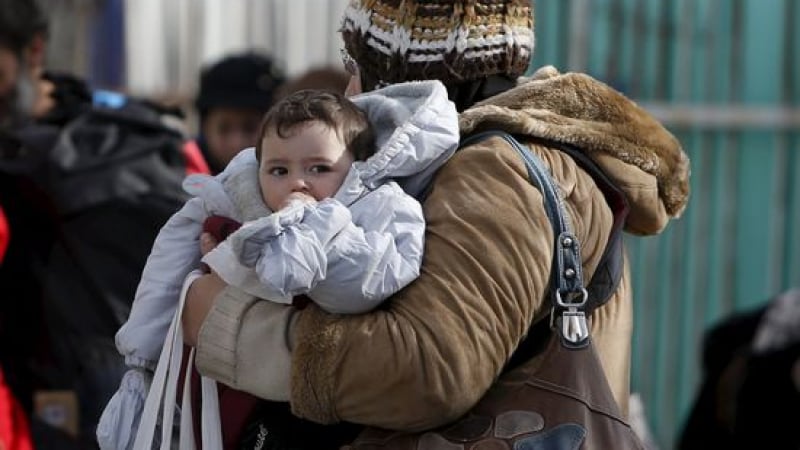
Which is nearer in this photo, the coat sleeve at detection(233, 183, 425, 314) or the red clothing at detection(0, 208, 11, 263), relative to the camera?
the coat sleeve at detection(233, 183, 425, 314)

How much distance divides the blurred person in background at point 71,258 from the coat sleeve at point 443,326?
201 centimetres

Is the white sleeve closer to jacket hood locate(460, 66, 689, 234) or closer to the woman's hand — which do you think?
the woman's hand

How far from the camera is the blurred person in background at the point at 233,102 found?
623 cm

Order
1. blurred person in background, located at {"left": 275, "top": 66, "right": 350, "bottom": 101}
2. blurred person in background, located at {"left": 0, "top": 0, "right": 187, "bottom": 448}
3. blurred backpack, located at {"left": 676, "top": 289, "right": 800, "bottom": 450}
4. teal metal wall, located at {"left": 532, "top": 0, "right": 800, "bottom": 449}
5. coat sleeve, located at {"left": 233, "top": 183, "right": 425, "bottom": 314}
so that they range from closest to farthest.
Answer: coat sleeve, located at {"left": 233, "top": 183, "right": 425, "bottom": 314}, blurred person in background, located at {"left": 0, "top": 0, "right": 187, "bottom": 448}, blurred backpack, located at {"left": 676, "top": 289, "right": 800, "bottom": 450}, blurred person in background, located at {"left": 275, "top": 66, "right": 350, "bottom": 101}, teal metal wall, located at {"left": 532, "top": 0, "right": 800, "bottom": 449}

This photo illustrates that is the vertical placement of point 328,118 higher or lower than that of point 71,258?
higher

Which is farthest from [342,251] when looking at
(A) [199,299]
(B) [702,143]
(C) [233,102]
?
(B) [702,143]

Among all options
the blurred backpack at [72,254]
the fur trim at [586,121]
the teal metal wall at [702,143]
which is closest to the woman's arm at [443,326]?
the fur trim at [586,121]

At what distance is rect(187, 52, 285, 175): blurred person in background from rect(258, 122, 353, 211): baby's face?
3532 mm

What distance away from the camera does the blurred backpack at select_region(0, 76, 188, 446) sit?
4.45 metres

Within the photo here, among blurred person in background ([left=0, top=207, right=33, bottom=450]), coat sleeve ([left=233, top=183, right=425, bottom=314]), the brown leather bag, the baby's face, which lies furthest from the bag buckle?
blurred person in background ([left=0, top=207, right=33, bottom=450])

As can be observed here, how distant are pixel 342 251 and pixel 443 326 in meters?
0.18

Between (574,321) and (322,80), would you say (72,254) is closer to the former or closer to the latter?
(322,80)

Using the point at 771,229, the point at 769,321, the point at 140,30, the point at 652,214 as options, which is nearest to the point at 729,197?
the point at 771,229

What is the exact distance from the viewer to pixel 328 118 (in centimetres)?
265
